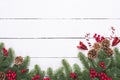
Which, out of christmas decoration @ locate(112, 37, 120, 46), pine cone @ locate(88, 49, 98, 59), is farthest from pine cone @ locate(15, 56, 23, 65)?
christmas decoration @ locate(112, 37, 120, 46)

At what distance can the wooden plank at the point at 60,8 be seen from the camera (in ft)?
5.82

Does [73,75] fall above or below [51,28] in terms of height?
below

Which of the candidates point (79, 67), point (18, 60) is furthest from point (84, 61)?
point (18, 60)

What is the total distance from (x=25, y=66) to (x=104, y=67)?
1.51 ft

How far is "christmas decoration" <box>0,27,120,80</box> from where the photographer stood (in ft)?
5.59

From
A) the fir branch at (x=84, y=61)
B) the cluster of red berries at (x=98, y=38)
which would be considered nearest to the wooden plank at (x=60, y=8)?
the cluster of red berries at (x=98, y=38)

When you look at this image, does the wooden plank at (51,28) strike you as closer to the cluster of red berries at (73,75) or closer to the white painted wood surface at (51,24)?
the white painted wood surface at (51,24)

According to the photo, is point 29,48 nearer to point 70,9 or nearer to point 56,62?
point 56,62

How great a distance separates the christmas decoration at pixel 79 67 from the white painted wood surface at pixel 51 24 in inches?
1.5

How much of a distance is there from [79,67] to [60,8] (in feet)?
1.19

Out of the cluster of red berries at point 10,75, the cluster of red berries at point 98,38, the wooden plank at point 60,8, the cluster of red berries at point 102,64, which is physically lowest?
the cluster of red berries at point 10,75

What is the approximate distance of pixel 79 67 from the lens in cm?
175

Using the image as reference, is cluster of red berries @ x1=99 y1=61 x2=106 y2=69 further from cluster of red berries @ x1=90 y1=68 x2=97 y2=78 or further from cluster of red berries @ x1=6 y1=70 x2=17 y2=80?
cluster of red berries @ x1=6 y1=70 x2=17 y2=80

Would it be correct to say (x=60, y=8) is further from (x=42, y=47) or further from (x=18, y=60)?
(x=18, y=60)
